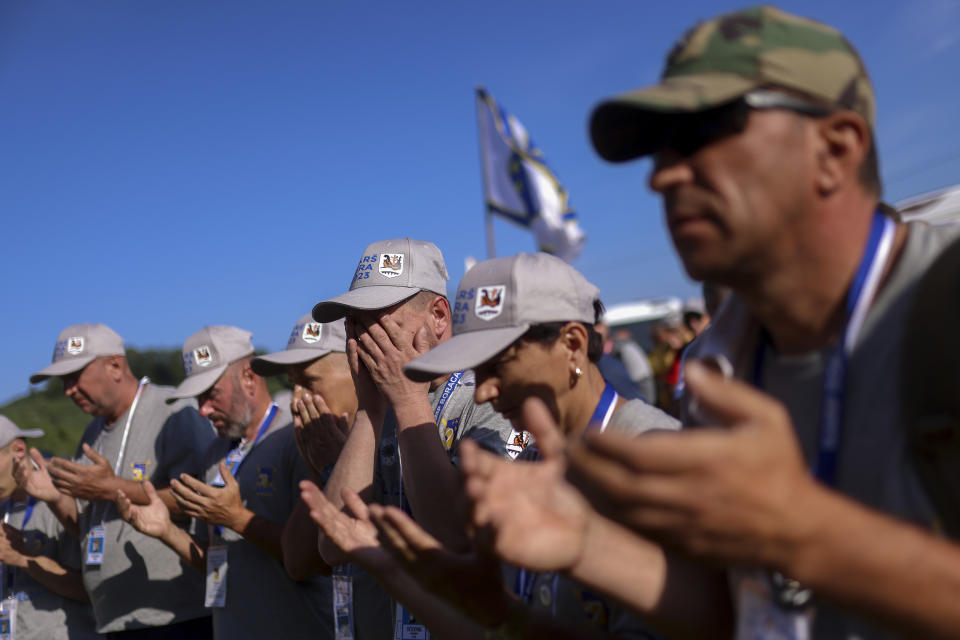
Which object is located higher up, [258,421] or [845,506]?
[845,506]

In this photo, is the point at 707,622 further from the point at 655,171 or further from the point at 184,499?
the point at 184,499

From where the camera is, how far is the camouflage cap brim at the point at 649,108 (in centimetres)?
124

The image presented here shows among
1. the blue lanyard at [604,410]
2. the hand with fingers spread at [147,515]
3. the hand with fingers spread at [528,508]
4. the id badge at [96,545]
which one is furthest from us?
the id badge at [96,545]

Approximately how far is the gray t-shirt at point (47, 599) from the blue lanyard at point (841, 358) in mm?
5804

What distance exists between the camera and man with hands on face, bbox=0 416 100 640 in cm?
551

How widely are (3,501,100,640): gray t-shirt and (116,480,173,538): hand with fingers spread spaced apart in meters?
1.79

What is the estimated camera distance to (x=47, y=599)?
18.5 feet

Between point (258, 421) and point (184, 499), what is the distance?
2.75 ft

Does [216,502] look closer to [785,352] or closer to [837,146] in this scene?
[785,352]


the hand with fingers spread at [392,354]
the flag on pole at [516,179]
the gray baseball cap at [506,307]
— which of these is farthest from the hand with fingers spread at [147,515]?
the flag on pole at [516,179]

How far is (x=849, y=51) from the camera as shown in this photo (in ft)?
4.46

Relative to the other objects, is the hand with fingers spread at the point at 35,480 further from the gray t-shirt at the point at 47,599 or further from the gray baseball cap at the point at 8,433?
the gray t-shirt at the point at 47,599

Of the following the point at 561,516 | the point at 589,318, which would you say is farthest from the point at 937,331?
the point at 589,318

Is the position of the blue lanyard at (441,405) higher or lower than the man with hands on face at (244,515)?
higher
